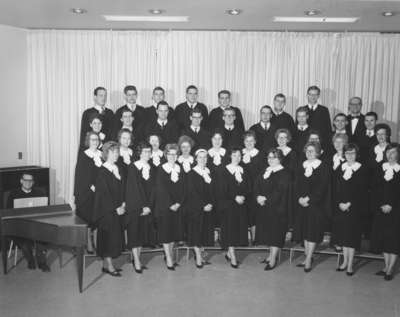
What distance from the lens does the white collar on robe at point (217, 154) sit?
648 cm

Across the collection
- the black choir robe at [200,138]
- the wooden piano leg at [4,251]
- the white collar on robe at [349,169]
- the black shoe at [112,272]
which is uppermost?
the black choir robe at [200,138]

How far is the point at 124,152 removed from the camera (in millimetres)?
6371

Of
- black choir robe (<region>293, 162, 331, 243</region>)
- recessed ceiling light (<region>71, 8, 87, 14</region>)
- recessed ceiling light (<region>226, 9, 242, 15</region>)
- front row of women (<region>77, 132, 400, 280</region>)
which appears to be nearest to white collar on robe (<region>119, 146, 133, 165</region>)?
front row of women (<region>77, 132, 400, 280</region>)

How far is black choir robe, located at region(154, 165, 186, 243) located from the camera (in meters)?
5.99

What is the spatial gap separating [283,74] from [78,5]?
3.60 m

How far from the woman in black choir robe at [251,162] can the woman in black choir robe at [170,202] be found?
969 millimetres

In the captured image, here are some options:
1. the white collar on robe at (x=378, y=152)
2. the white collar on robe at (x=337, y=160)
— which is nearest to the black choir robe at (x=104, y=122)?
the white collar on robe at (x=337, y=160)

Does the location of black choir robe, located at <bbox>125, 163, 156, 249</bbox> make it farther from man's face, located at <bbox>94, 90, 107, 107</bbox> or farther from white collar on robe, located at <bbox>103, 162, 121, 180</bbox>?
man's face, located at <bbox>94, 90, 107, 107</bbox>

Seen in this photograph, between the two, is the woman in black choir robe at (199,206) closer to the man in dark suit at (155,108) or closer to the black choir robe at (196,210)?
the black choir robe at (196,210)

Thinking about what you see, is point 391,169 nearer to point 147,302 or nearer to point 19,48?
point 147,302

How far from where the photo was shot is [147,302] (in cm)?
493

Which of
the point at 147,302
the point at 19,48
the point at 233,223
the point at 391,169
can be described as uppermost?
the point at 19,48

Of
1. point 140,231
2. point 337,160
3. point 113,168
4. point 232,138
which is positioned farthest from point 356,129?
point 113,168

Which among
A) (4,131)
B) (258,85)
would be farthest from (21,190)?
(258,85)
